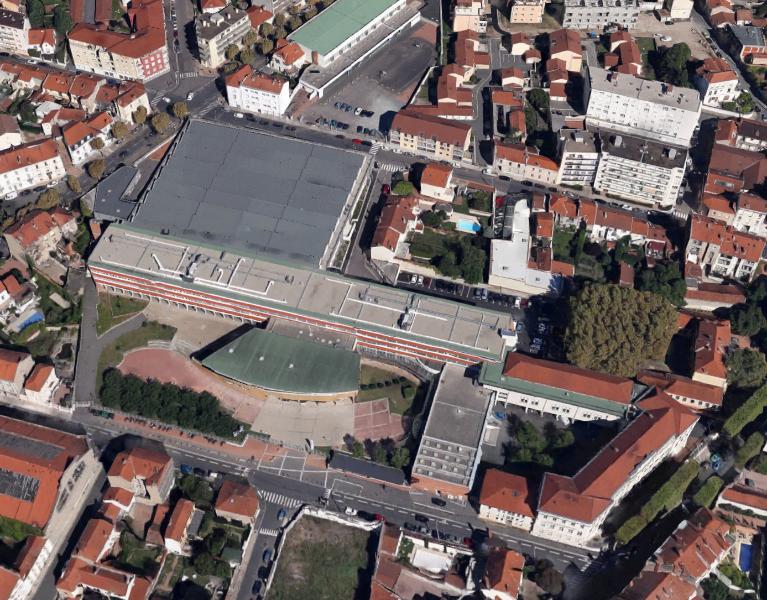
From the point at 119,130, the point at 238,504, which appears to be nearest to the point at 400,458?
the point at 238,504

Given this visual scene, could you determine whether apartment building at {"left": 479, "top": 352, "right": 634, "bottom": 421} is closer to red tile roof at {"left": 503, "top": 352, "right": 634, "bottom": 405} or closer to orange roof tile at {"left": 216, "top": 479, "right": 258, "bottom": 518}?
red tile roof at {"left": 503, "top": 352, "right": 634, "bottom": 405}

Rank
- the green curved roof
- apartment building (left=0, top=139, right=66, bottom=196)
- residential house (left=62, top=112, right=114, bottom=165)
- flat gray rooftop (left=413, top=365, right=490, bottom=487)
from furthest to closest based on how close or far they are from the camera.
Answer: residential house (left=62, top=112, right=114, bottom=165), apartment building (left=0, top=139, right=66, bottom=196), the green curved roof, flat gray rooftop (left=413, top=365, right=490, bottom=487)

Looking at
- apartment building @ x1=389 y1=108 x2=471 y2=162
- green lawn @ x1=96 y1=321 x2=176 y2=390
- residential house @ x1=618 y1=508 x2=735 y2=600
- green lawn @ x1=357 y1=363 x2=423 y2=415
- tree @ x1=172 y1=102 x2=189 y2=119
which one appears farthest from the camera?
tree @ x1=172 y1=102 x2=189 y2=119

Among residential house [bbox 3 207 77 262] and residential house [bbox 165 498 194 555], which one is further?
residential house [bbox 3 207 77 262]

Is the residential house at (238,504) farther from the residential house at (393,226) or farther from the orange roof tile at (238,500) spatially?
the residential house at (393,226)

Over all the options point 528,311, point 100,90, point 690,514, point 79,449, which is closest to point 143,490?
point 79,449

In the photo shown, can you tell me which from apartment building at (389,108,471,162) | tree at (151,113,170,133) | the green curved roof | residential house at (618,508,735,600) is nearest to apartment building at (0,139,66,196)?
tree at (151,113,170,133)

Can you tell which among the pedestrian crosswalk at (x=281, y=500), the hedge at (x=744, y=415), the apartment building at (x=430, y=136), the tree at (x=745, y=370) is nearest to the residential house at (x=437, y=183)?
the apartment building at (x=430, y=136)
